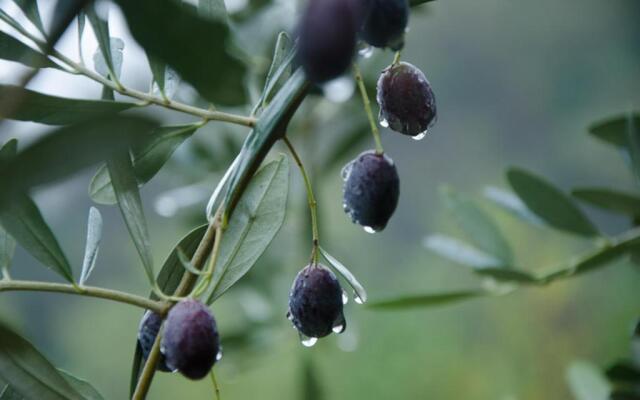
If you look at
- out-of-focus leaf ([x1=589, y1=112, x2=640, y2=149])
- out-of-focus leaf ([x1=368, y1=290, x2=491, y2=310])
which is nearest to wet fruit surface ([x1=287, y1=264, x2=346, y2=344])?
out-of-focus leaf ([x1=368, y1=290, x2=491, y2=310])

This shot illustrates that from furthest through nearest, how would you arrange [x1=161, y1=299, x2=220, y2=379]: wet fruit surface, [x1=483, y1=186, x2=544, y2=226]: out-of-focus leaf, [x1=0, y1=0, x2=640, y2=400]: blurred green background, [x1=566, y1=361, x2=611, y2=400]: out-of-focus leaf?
[x1=0, y1=0, x2=640, y2=400]: blurred green background → [x1=566, y1=361, x2=611, y2=400]: out-of-focus leaf → [x1=483, y1=186, x2=544, y2=226]: out-of-focus leaf → [x1=161, y1=299, x2=220, y2=379]: wet fruit surface

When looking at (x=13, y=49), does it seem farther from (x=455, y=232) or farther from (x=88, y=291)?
(x=455, y=232)

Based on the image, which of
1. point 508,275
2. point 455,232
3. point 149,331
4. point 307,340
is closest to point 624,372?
point 508,275

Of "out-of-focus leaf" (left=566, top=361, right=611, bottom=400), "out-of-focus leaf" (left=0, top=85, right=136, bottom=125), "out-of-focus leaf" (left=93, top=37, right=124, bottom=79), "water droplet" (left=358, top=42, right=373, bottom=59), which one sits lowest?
"out-of-focus leaf" (left=566, top=361, right=611, bottom=400)

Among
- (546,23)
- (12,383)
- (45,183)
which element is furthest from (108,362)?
(45,183)

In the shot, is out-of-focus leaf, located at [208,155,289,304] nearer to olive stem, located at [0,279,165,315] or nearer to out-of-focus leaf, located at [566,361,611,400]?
olive stem, located at [0,279,165,315]

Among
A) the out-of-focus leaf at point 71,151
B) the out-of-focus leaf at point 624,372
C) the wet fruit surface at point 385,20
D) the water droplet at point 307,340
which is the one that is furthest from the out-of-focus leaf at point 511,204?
the out-of-focus leaf at point 71,151
